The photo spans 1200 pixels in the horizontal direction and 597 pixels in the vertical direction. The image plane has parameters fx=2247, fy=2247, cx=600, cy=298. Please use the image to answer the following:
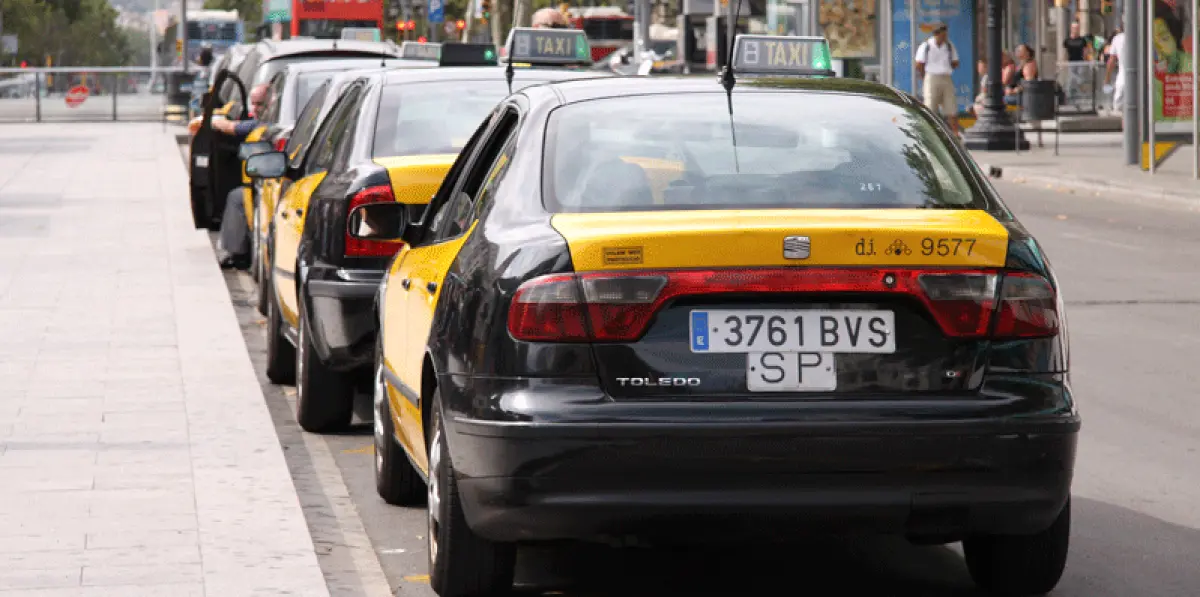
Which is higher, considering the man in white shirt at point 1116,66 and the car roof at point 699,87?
the man in white shirt at point 1116,66

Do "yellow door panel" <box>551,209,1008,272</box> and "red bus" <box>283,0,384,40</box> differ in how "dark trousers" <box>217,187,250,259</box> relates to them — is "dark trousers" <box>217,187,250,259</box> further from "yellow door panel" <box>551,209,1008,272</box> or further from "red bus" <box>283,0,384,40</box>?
"red bus" <box>283,0,384,40</box>

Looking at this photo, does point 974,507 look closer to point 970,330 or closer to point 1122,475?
point 970,330

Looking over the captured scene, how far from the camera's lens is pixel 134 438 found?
8.35m

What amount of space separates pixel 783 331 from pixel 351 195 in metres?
3.70

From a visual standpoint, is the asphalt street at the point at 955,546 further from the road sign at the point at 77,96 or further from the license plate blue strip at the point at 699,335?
the road sign at the point at 77,96

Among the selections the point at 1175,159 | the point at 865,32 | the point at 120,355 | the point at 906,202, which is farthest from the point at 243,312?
the point at 865,32

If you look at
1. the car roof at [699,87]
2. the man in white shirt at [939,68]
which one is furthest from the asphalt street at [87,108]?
the car roof at [699,87]

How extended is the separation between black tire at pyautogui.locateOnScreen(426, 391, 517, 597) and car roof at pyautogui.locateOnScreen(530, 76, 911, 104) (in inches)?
38.2

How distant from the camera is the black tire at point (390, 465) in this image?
23.7ft

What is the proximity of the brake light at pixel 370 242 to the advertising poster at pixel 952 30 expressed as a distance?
2497 cm

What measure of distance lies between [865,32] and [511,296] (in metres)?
30.1

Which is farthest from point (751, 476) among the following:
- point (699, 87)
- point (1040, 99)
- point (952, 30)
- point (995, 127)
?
point (952, 30)

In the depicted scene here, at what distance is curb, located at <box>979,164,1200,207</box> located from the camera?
2147 centimetres

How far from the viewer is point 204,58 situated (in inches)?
1715
